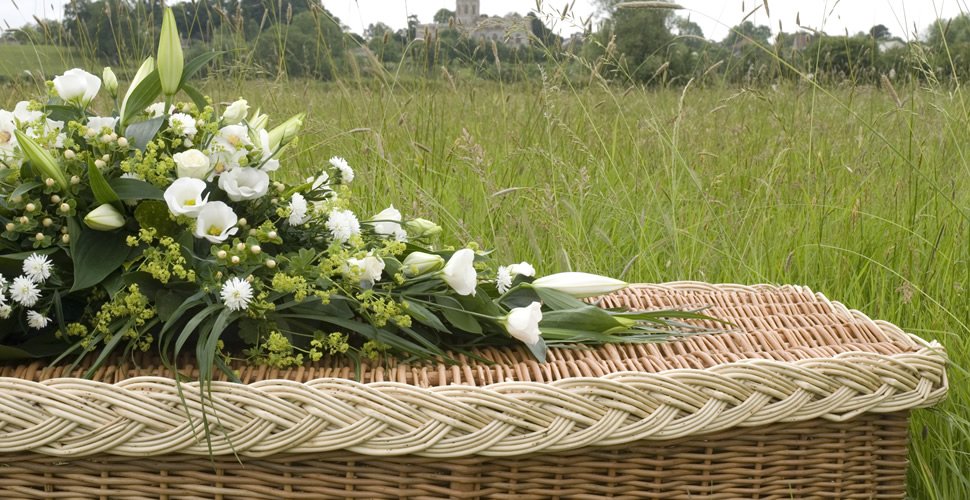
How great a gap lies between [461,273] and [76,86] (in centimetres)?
54

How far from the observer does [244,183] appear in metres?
1.10

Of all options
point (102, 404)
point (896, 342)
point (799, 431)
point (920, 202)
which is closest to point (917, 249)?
point (920, 202)

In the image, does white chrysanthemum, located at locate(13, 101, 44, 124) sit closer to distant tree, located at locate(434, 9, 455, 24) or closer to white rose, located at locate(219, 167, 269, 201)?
white rose, located at locate(219, 167, 269, 201)

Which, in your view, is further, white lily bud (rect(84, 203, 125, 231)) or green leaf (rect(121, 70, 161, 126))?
green leaf (rect(121, 70, 161, 126))

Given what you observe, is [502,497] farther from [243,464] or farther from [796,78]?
[796,78]

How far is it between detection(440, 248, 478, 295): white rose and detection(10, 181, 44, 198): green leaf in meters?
0.48

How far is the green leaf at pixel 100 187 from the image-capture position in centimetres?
99

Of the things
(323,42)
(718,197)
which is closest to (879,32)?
(718,197)

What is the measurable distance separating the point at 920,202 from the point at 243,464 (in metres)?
1.71

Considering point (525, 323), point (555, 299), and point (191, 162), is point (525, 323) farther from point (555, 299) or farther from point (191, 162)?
point (191, 162)

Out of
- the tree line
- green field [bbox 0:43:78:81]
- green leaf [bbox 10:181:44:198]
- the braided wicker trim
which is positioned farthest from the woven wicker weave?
green field [bbox 0:43:78:81]

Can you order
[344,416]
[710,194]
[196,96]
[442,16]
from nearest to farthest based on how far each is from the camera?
[344,416], [196,96], [710,194], [442,16]

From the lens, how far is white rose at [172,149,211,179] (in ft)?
3.43

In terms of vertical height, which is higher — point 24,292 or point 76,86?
point 76,86
